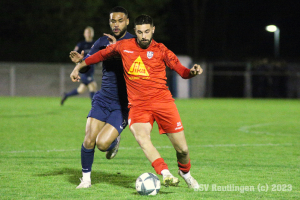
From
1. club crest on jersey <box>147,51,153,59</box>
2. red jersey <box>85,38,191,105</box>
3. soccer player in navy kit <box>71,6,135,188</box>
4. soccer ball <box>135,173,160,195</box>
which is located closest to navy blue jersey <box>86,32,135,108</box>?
soccer player in navy kit <box>71,6,135,188</box>

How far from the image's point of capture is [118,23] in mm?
5992

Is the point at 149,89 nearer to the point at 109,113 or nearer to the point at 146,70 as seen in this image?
the point at 146,70

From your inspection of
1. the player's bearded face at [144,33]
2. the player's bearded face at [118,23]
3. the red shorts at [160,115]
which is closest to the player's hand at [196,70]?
the red shorts at [160,115]

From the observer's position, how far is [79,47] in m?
15.1

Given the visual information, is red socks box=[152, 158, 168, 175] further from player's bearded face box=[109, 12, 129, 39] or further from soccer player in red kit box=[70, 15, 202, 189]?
player's bearded face box=[109, 12, 129, 39]

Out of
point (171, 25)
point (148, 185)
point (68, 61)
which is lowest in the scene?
point (148, 185)

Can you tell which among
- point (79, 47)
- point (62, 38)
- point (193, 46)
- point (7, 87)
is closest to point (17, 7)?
point (62, 38)

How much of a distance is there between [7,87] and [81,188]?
25.5 metres

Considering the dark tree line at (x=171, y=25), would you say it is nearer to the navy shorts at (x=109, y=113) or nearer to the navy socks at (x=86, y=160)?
the navy shorts at (x=109, y=113)

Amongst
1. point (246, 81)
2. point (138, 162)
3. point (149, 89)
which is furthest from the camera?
point (246, 81)

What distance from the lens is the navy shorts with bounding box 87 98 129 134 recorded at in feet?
19.5

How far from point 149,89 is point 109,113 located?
2.71 ft

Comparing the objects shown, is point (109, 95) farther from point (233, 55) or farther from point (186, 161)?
point (233, 55)

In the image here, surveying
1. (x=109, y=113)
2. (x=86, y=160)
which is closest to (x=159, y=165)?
(x=86, y=160)
